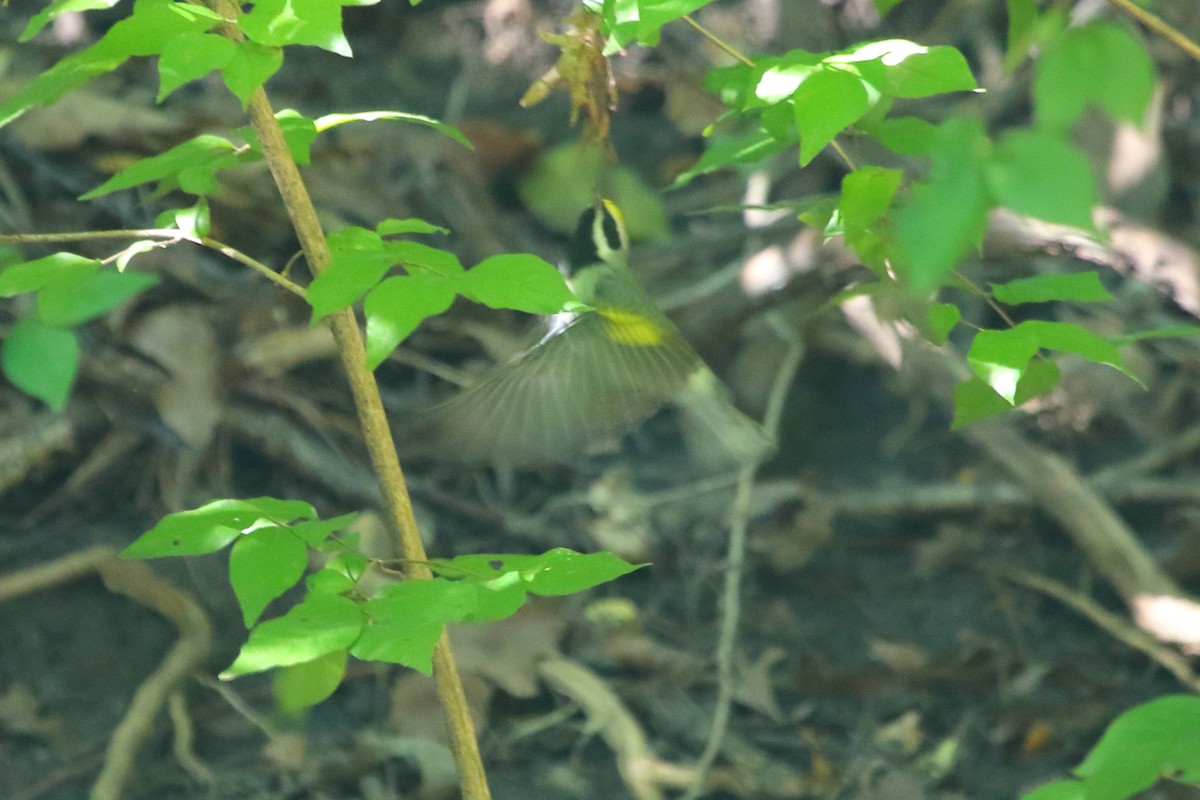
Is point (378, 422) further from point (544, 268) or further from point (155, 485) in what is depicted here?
point (155, 485)

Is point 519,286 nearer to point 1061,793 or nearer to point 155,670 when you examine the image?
point 1061,793

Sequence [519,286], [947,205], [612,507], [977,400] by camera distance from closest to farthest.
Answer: [947,205]
[519,286]
[977,400]
[612,507]

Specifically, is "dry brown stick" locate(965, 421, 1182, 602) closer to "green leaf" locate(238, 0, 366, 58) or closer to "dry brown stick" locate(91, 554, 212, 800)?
"dry brown stick" locate(91, 554, 212, 800)

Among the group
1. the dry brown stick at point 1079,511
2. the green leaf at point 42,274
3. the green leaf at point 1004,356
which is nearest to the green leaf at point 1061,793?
the green leaf at point 1004,356

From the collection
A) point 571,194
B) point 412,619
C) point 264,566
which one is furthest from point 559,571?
point 571,194

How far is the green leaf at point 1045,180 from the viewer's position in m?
0.73

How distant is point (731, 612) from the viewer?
2.50m

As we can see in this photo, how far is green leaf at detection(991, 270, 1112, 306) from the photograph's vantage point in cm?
132

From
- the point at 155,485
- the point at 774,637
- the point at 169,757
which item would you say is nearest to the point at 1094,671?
the point at 774,637

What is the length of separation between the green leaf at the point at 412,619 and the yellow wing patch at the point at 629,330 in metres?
0.78

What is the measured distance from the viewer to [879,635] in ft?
9.16

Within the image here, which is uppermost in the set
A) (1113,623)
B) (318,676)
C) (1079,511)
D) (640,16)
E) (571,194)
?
(640,16)

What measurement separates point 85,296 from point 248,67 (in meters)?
0.25

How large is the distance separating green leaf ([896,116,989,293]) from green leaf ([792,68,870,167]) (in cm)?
29
